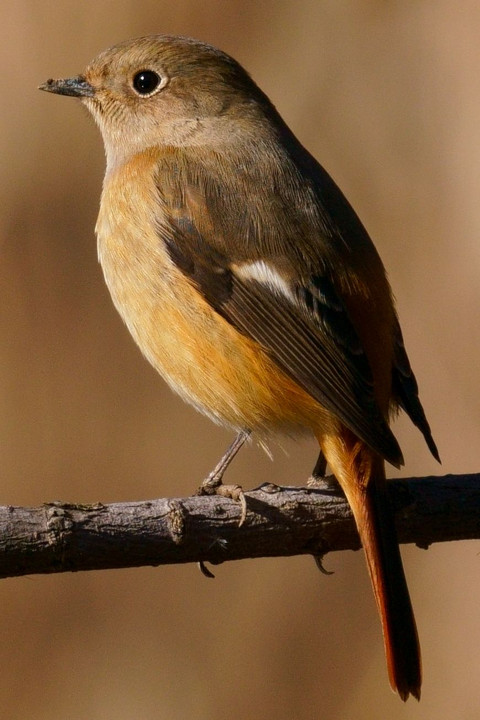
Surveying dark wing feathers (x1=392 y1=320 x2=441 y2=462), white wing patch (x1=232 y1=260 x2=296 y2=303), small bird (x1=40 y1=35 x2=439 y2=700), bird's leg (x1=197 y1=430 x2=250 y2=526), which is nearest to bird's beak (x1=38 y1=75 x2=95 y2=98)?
small bird (x1=40 y1=35 x2=439 y2=700)

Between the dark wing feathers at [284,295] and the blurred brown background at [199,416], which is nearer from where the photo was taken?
the dark wing feathers at [284,295]

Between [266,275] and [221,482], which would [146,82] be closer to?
[266,275]

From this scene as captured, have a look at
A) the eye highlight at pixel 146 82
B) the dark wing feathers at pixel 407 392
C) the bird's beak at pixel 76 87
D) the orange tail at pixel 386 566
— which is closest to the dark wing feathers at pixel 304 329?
the orange tail at pixel 386 566

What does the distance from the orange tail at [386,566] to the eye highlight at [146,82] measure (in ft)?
6.45

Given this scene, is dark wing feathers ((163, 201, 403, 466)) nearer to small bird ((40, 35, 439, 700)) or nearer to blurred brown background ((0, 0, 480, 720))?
small bird ((40, 35, 439, 700))

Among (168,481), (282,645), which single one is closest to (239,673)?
(282,645)

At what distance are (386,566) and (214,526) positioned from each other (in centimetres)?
62

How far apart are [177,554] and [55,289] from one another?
289 centimetres

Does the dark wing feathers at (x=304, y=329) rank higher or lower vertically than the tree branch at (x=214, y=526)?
higher

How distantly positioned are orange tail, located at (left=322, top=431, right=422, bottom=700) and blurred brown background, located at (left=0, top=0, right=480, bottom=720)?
192cm

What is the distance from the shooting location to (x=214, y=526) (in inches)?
135

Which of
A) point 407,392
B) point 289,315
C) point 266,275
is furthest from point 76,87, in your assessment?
point 407,392

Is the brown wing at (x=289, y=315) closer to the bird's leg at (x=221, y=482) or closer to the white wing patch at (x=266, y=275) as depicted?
the white wing patch at (x=266, y=275)

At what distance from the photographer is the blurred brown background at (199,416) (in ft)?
18.6
